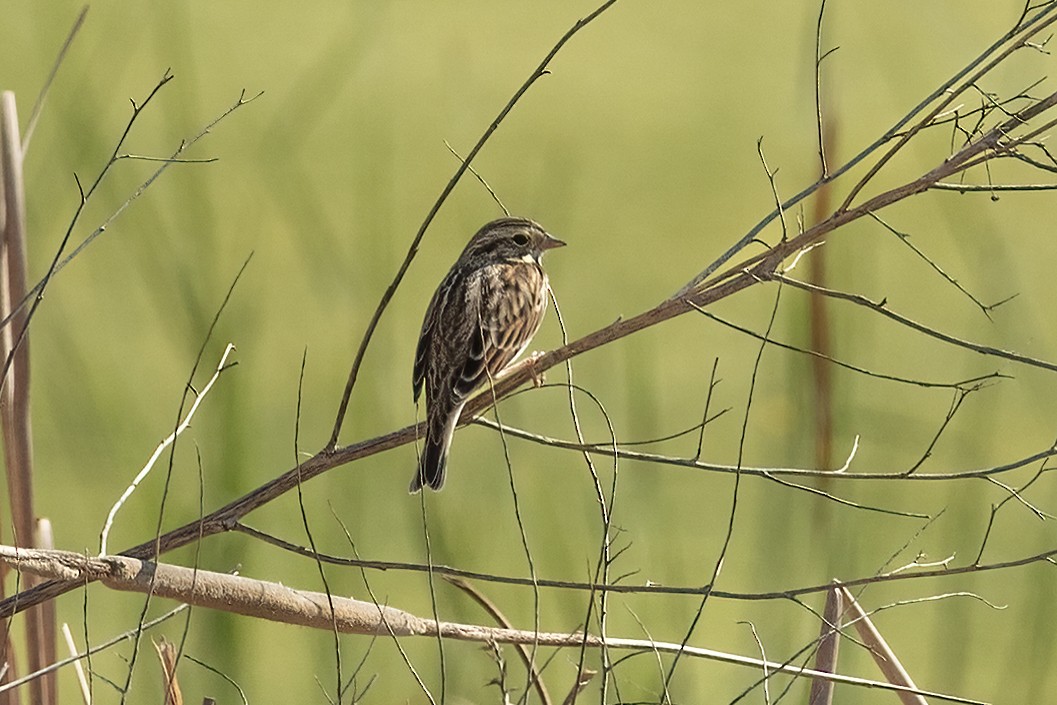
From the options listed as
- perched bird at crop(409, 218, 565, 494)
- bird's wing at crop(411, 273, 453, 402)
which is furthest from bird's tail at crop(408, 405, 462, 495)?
bird's wing at crop(411, 273, 453, 402)

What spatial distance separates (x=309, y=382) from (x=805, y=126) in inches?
51.4

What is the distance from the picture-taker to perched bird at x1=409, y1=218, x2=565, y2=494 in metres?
1.93

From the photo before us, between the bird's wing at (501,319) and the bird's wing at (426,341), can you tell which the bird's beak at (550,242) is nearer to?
the bird's wing at (501,319)

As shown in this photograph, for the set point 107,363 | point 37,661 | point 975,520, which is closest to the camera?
point 37,661

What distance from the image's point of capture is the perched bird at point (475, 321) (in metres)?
1.93

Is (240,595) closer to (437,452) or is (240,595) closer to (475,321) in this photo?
(437,452)

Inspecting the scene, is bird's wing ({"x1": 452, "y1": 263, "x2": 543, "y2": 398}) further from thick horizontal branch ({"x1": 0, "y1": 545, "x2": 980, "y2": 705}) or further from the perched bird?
thick horizontal branch ({"x1": 0, "y1": 545, "x2": 980, "y2": 705})

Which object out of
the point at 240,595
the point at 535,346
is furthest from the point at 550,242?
the point at 240,595

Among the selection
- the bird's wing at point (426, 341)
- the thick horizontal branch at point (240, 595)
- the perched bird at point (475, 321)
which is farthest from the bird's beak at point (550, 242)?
the thick horizontal branch at point (240, 595)

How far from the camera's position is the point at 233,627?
1.86 m

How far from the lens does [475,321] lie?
208 cm

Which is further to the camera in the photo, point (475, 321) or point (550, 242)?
point (550, 242)

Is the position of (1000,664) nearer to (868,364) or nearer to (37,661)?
(868,364)

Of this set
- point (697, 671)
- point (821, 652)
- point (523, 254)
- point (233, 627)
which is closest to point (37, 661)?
point (233, 627)
